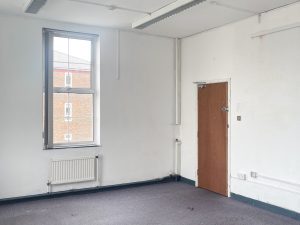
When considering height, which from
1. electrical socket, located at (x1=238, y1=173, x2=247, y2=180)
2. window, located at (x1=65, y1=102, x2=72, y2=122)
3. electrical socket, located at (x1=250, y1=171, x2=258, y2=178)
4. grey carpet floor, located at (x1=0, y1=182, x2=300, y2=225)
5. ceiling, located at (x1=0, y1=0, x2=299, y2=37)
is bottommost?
grey carpet floor, located at (x1=0, y1=182, x2=300, y2=225)

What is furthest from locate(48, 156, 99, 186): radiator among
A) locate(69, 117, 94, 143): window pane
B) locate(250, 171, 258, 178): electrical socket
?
locate(250, 171, 258, 178): electrical socket

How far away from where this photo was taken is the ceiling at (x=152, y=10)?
4.07m

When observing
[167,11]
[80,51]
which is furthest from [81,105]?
[167,11]

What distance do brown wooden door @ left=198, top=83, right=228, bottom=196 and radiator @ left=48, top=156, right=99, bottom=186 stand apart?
6.34ft

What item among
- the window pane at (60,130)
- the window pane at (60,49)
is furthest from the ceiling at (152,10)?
the window pane at (60,130)

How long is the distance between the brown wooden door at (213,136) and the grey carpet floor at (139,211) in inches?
11.0

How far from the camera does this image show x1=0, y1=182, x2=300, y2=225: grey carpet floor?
13.0 ft

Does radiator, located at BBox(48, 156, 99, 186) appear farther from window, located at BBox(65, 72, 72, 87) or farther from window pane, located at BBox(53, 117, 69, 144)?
window, located at BBox(65, 72, 72, 87)

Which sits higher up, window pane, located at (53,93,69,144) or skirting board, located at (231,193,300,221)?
window pane, located at (53,93,69,144)

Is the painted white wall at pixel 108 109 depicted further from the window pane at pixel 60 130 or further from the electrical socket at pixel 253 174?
the electrical socket at pixel 253 174

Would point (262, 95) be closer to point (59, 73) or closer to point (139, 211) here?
point (139, 211)

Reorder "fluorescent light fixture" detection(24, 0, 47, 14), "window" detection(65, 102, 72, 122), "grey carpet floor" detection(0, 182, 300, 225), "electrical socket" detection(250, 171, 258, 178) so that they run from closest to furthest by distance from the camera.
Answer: "fluorescent light fixture" detection(24, 0, 47, 14) < "grey carpet floor" detection(0, 182, 300, 225) < "electrical socket" detection(250, 171, 258, 178) < "window" detection(65, 102, 72, 122)

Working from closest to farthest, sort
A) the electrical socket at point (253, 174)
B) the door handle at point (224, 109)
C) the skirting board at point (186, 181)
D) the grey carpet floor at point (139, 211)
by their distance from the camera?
the grey carpet floor at point (139, 211)
the electrical socket at point (253, 174)
the door handle at point (224, 109)
the skirting board at point (186, 181)

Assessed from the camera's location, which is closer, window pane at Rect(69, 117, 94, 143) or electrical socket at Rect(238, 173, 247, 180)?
electrical socket at Rect(238, 173, 247, 180)
